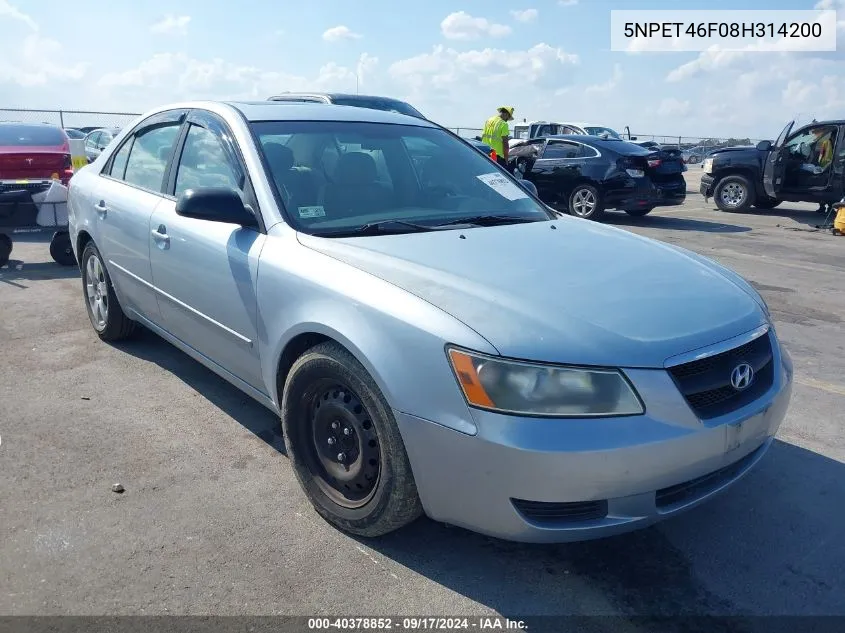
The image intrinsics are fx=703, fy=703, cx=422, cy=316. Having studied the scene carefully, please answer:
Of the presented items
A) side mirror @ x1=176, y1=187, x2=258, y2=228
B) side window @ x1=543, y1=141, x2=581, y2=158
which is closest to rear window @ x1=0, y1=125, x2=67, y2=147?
side window @ x1=543, y1=141, x2=581, y2=158

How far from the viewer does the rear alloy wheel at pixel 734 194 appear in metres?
13.8

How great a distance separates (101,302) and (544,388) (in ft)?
12.6

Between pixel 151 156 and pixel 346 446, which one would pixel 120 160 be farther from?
pixel 346 446

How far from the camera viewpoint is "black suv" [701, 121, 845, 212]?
12.4 meters

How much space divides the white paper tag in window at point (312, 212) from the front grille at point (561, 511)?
156cm

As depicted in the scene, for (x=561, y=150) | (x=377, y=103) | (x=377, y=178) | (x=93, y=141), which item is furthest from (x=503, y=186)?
(x=93, y=141)

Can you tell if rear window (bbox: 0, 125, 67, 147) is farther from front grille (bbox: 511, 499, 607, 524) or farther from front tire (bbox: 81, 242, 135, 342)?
front grille (bbox: 511, 499, 607, 524)

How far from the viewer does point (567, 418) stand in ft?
7.12

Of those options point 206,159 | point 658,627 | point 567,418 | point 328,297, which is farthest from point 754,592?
point 206,159

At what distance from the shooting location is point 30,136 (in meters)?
10.0

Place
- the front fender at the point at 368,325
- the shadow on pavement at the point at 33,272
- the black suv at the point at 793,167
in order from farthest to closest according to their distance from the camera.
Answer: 1. the black suv at the point at 793,167
2. the shadow on pavement at the point at 33,272
3. the front fender at the point at 368,325

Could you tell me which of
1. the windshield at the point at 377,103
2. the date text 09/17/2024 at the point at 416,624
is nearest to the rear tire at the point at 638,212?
the windshield at the point at 377,103

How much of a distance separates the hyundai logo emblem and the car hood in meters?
0.12

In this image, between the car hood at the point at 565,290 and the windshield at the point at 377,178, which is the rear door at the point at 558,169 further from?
the car hood at the point at 565,290
